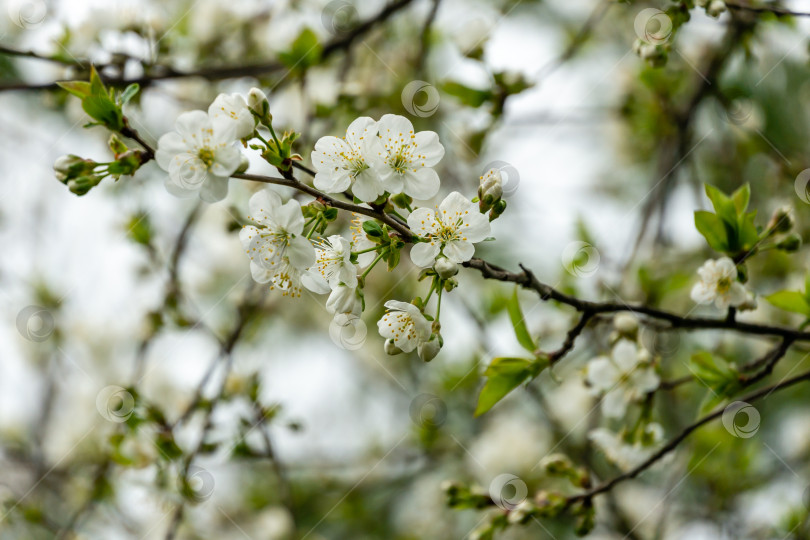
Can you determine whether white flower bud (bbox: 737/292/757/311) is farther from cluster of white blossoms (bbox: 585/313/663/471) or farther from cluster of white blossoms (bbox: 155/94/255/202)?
cluster of white blossoms (bbox: 155/94/255/202)

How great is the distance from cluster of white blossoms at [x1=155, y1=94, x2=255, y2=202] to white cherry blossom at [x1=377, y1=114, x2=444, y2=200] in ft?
0.55

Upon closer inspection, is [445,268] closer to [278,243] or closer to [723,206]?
[278,243]

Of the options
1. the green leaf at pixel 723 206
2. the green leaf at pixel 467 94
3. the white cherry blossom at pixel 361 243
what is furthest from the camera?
the green leaf at pixel 467 94

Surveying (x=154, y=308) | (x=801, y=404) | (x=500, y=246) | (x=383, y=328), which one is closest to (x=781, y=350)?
(x=383, y=328)

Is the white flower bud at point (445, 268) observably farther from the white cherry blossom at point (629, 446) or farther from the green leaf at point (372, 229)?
the white cherry blossom at point (629, 446)

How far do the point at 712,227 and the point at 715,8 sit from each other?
36 centimetres

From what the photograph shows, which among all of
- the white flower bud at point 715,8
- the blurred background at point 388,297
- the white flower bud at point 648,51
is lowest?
the blurred background at point 388,297

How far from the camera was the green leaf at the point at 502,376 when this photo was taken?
1.05 m

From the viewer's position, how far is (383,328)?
905 millimetres

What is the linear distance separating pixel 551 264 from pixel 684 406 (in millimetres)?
706

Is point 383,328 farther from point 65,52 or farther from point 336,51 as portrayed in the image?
point 65,52

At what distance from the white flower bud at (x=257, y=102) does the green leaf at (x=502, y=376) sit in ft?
1.63

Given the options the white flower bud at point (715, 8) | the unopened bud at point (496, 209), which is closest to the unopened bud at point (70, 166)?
the unopened bud at point (496, 209)

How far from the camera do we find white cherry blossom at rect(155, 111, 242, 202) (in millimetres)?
804
